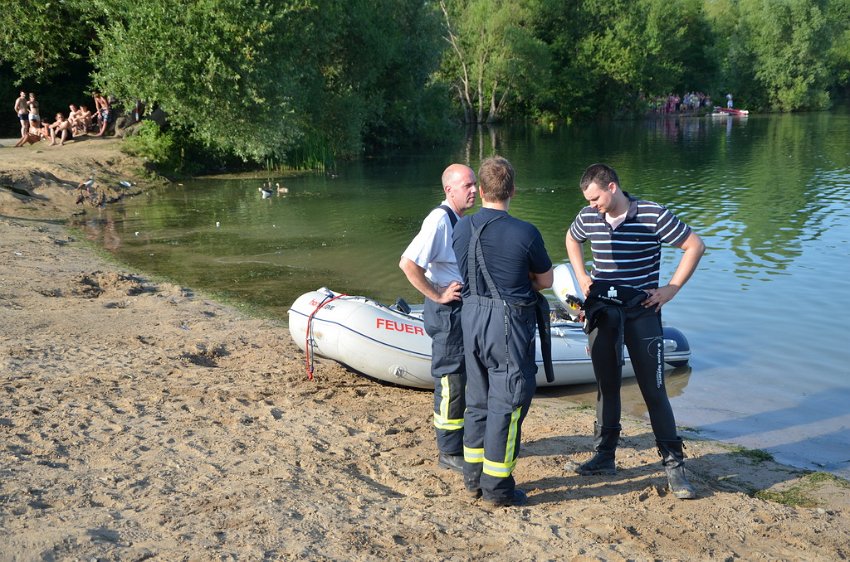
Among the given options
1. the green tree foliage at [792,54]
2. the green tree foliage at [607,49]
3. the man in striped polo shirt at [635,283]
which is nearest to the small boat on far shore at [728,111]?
the green tree foliage at [792,54]

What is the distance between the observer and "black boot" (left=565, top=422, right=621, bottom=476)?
5156 mm

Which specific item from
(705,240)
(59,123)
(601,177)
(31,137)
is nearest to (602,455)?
(601,177)

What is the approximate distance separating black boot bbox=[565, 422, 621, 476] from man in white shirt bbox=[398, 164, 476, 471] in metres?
0.73

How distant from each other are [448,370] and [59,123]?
21.2 m

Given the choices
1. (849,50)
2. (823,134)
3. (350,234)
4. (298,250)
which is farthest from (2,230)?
(849,50)

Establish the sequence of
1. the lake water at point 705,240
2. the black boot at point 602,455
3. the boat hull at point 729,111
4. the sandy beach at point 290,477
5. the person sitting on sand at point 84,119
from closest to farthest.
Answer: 1. the sandy beach at point 290,477
2. the black boot at point 602,455
3. the lake water at point 705,240
4. the person sitting on sand at point 84,119
5. the boat hull at point 729,111

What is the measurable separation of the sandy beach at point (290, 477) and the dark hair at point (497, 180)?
64.4 inches

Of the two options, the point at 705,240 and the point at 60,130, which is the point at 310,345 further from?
the point at 60,130

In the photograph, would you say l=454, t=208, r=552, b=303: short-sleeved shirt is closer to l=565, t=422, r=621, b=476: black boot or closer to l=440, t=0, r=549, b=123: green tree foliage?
l=565, t=422, r=621, b=476: black boot

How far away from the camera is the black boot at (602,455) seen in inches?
203

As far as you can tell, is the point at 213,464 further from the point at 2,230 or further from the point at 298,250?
the point at 2,230

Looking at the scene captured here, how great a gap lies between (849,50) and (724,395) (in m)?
68.9

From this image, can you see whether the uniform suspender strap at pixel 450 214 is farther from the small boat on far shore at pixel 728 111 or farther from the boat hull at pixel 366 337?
the small boat on far shore at pixel 728 111

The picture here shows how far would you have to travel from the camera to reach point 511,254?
14.5ft
